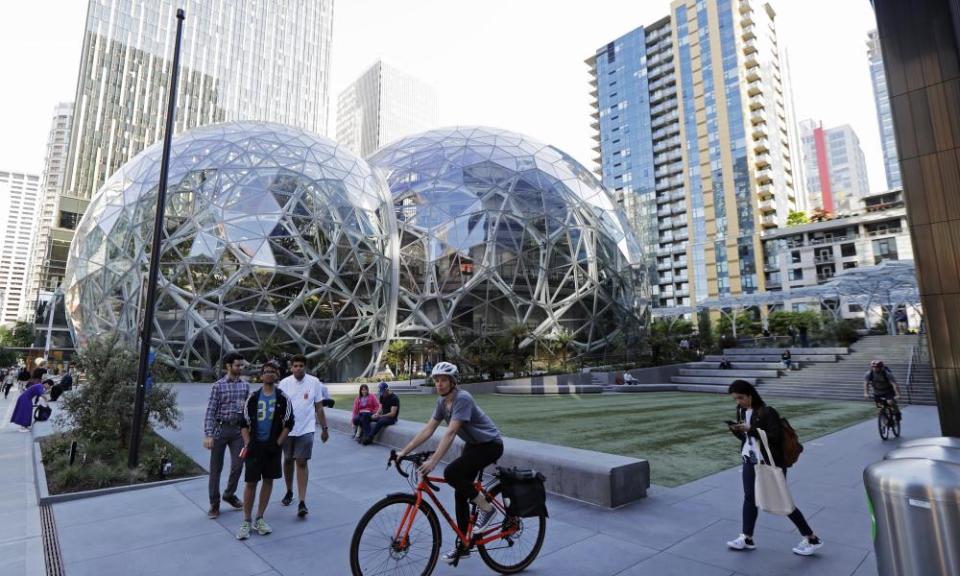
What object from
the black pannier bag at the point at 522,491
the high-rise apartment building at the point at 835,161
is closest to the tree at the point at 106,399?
the black pannier bag at the point at 522,491

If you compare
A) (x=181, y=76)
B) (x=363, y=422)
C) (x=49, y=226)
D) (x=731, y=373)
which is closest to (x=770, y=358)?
(x=731, y=373)

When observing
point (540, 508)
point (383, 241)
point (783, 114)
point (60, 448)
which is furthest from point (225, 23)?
point (540, 508)

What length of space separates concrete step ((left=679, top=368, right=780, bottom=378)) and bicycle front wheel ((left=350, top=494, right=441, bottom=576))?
24.9m

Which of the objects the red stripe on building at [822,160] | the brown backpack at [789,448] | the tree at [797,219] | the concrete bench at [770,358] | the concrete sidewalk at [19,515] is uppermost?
the red stripe on building at [822,160]

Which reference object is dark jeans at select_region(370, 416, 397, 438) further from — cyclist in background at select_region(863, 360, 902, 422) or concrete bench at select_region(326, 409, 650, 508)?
cyclist in background at select_region(863, 360, 902, 422)

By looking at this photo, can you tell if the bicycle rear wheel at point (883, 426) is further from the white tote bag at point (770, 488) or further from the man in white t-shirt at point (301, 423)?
the man in white t-shirt at point (301, 423)

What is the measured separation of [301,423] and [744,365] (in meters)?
28.2

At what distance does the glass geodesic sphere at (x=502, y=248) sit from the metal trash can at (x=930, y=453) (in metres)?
23.3

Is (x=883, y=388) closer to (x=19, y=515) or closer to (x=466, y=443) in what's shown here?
(x=466, y=443)

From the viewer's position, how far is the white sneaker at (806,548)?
4.21 m

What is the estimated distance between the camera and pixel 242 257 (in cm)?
2370

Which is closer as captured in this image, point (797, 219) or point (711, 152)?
point (797, 219)

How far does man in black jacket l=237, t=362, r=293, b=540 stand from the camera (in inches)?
199

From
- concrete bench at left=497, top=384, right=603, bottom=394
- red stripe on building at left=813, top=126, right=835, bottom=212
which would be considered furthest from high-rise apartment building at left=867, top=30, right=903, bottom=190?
concrete bench at left=497, top=384, right=603, bottom=394
